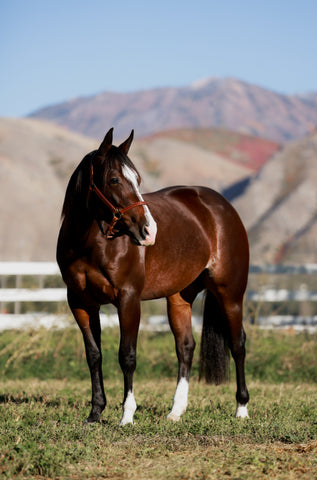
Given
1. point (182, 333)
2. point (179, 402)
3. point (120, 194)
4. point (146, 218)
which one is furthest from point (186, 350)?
point (120, 194)

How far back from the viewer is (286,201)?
36.8 m

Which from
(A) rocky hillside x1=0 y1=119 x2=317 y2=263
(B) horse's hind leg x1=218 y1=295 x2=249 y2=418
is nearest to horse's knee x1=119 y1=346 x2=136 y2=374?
(B) horse's hind leg x1=218 y1=295 x2=249 y2=418

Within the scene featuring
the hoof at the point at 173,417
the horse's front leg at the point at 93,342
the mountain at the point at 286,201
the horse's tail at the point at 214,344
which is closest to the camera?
the horse's front leg at the point at 93,342

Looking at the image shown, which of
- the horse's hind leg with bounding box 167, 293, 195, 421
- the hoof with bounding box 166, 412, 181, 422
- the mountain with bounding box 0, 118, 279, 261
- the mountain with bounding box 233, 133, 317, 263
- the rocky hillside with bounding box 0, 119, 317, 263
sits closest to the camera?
the hoof with bounding box 166, 412, 181, 422

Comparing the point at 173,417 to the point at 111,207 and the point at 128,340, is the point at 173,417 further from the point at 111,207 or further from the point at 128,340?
the point at 111,207

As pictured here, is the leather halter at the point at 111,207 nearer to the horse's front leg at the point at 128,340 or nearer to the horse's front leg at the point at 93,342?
the horse's front leg at the point at 128,340

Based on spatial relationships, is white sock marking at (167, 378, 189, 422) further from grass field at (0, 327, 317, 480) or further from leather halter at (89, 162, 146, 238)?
leather halter at (89, 162, 146, 238)

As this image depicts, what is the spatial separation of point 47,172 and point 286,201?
1288cm

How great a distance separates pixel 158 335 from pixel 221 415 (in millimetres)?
4997

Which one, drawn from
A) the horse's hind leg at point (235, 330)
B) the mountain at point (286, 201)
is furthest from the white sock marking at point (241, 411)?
the mountain at point (286, 201)

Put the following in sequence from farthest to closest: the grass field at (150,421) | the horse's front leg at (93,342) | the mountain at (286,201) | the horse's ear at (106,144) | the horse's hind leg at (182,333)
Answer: the mountain at (286,201), the horse's hind leg at (182,333), the horse's front leg at (93,342), the horse's ear at (106,144), the grass field at (150,421)

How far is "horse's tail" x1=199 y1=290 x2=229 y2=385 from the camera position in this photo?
670 centimetres

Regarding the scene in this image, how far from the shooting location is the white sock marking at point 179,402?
18.7 feet

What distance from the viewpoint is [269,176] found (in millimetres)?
40250
